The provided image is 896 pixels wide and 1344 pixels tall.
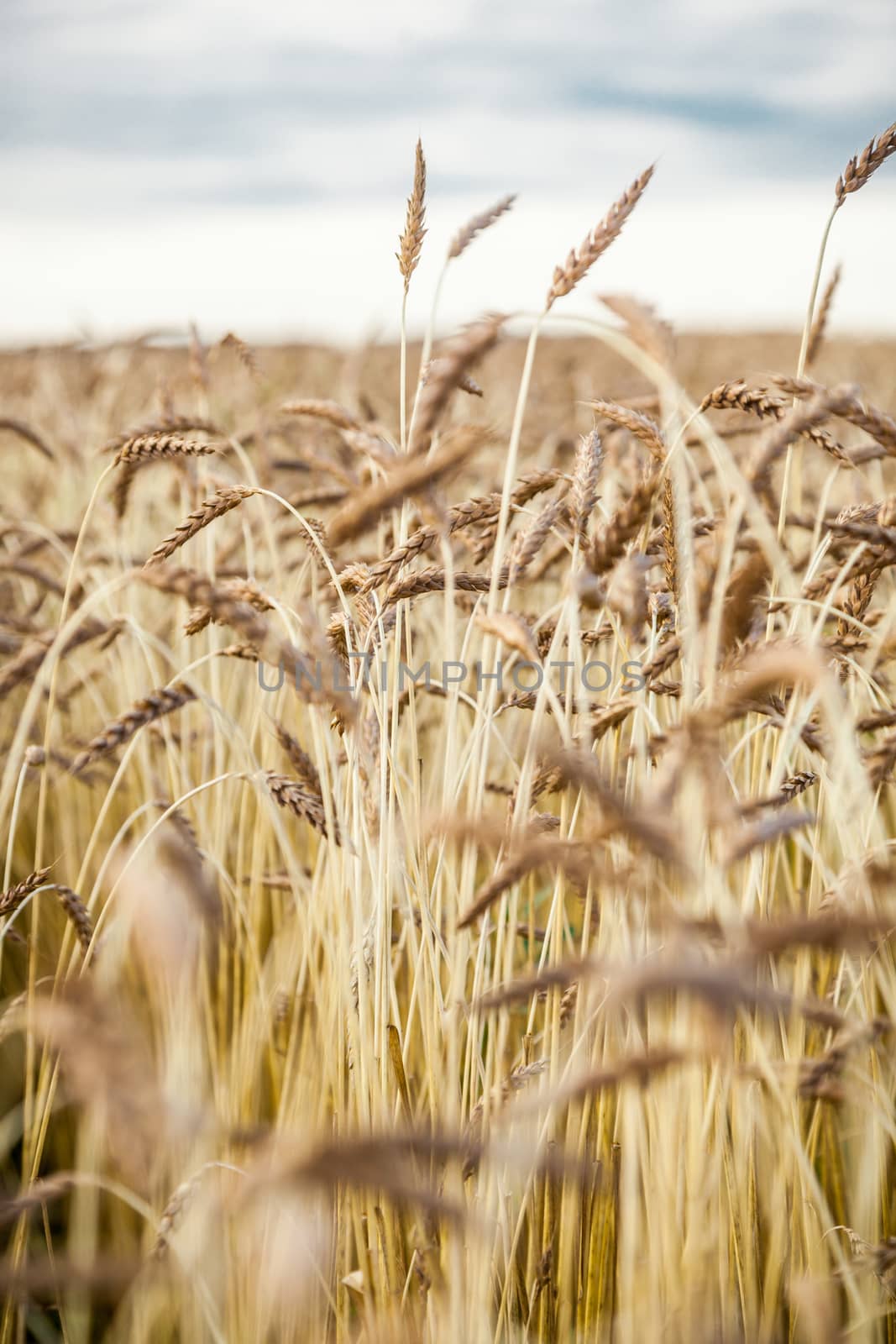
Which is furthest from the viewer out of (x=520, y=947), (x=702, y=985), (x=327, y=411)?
(x=520, y=947)

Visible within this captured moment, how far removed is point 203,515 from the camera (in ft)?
3.62

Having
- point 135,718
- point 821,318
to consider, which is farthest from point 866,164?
point 135,718

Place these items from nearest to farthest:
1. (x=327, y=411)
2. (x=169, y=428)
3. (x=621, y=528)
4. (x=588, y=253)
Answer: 1. (x=621, y=528)
2. (x=588, y=253)
3. (x=327, y=411)
4. (x=169, y=428)

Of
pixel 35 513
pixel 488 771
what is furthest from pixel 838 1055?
pixel 35 513

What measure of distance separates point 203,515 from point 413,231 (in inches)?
17.1

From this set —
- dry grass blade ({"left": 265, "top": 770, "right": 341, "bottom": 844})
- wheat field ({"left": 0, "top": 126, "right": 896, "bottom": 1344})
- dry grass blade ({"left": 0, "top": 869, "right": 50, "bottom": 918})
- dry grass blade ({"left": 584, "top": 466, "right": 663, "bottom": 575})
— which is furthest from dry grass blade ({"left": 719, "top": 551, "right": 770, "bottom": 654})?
dry grass blade ({"left": 0, "top": 869, "right": 50, "bottom": 918})

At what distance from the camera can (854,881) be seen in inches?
36.9

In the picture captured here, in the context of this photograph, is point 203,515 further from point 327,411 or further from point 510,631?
point 510,631

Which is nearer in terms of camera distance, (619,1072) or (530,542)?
(619,1072)

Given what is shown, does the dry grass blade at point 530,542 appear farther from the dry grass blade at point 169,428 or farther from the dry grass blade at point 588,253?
the dry grass blade at point 169,428

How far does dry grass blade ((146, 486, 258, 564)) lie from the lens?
1.07m

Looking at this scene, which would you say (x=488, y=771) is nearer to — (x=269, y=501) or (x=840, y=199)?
(x=269, y=501)

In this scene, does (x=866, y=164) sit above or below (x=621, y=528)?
above

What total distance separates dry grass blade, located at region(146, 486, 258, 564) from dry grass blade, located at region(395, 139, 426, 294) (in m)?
0.34
